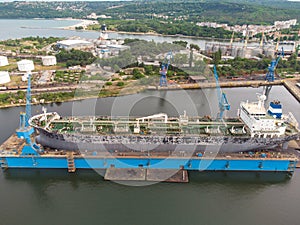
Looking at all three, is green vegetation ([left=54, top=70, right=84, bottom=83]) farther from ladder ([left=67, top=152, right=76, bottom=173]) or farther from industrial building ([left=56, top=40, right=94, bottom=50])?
ladder ([left=67, top=152, right=76, bottom=173])

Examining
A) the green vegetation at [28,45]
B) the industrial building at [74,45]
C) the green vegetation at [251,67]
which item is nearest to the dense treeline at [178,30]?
the industrial building at [74,45]

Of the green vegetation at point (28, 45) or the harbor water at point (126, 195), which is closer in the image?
the harbor water at point (126, 195)

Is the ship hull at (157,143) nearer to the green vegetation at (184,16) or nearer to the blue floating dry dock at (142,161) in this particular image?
the blue floating dry dock at (142,161)

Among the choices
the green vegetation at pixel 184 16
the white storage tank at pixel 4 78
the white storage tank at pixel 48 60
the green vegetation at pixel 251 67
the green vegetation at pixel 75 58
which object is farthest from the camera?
the green vegetation at pixel 184 16

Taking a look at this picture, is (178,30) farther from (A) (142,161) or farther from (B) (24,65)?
(A) (142,161)

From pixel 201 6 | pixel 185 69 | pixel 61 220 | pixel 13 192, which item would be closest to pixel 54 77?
pixel 185 69

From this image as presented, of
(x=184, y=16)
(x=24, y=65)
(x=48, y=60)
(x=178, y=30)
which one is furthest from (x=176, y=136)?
(x=184, y=16)

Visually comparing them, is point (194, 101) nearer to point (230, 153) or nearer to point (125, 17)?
point (230, 153)
